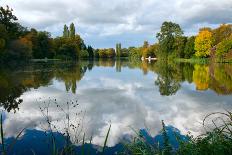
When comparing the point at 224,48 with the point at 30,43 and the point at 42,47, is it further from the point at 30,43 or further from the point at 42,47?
the point at 42,47

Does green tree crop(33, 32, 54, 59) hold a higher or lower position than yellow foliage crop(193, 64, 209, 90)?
higher

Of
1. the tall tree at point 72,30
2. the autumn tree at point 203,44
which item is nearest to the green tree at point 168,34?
the autumn tree at point 203,44

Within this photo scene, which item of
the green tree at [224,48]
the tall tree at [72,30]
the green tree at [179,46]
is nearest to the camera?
the green tree at [224,48]

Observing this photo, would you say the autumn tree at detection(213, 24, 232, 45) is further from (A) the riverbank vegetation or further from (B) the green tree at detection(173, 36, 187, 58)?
(B) the green tree at detection(173, 36, 187, 58)

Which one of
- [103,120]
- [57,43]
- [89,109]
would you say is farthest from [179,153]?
[57,43]

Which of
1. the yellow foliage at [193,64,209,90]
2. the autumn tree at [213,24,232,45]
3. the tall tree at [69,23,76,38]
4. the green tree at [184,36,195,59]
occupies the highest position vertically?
the tall tree at [69,23,76,38]

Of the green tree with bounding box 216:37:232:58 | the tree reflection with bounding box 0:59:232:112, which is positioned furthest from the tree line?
the green tree with bounding box 216:37:232:58

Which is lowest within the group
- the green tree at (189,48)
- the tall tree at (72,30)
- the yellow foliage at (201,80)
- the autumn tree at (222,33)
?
the yellow foliage at (201,80)

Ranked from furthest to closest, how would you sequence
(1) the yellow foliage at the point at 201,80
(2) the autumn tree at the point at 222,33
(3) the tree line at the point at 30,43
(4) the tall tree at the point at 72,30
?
(4) the tall tree at the point at 72,30, (2) the autumn tree at the point at 222,33, (3) the tree line at the point at 30,43, (1) the yellow foliage at the point at 201,80

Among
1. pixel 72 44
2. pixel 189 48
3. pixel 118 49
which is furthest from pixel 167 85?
pixel 118 49

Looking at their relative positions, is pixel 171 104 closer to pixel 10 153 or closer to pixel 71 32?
pixel 10 153

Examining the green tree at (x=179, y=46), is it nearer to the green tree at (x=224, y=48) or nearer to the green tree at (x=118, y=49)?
the green tree at (x=224, y=48)

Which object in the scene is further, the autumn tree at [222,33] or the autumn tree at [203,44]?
the autumn tree at [222,33]

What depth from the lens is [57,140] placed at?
7926 millimetres
